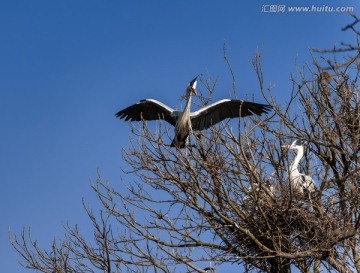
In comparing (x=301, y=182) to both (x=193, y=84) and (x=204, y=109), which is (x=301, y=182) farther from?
(x=193, y=84)

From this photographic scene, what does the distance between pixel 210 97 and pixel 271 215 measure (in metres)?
2.89

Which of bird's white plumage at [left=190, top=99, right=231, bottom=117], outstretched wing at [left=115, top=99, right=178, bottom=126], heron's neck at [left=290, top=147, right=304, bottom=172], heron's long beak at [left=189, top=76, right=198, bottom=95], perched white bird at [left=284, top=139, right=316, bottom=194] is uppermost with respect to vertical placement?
outstretched wing at [left=115, top=99, right=178, bottom=126]

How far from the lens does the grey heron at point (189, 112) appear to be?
29.9ft

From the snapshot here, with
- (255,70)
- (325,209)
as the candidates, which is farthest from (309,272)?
(255,70)

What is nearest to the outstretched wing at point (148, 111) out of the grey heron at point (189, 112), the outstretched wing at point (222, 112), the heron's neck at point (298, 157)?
the grey heron at point (189, 112)

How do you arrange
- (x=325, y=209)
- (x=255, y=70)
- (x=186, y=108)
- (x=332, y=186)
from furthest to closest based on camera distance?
(x=186, y=108) → (x=332, y=186) → (x=325, y=209) → (x=255, y=70)

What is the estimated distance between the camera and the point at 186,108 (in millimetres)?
9125

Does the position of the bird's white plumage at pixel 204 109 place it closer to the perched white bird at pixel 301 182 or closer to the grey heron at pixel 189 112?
the grey heron at pixel 189 112

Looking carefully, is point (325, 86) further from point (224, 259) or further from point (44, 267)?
point (44, 267)

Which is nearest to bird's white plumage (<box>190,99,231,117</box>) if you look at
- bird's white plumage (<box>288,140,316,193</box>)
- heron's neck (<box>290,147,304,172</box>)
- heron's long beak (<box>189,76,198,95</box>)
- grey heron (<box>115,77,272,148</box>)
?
grey heron (<box>115,77,272,148</box>)

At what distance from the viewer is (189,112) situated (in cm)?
922

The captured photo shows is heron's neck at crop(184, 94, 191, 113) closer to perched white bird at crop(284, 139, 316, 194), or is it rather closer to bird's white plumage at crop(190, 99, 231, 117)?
bird's white plumage at crop(190, 99, 231, 117)

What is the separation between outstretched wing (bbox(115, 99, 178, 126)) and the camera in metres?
10.0

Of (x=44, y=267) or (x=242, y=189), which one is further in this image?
(x=44, y=267)
